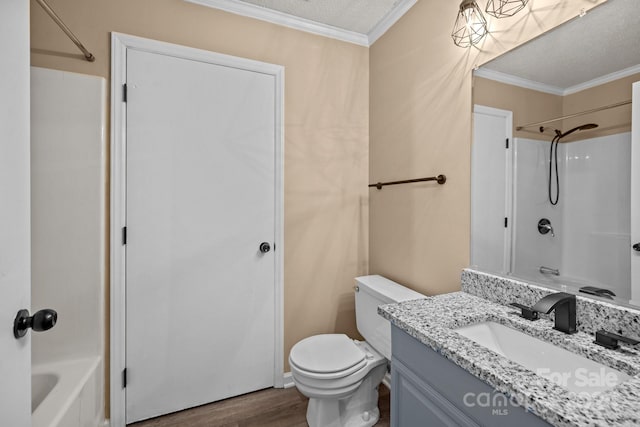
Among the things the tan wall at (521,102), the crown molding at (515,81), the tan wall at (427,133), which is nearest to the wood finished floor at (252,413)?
the tan wall at (427,133)

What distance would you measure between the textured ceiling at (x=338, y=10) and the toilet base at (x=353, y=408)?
7.07 feet

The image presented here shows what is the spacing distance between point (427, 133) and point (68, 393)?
2145 mm

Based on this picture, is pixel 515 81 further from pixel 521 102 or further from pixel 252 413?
pixel 252 413

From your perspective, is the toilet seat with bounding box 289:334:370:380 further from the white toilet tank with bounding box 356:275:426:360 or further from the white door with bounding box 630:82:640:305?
the white door with bounding box 630:82:640:305

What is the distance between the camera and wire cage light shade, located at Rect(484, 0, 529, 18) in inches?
46.2

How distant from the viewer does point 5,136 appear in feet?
2.36

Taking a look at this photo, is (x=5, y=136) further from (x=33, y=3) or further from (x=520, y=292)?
(x=520, y=292)

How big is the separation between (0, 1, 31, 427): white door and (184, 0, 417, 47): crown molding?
1268 millimetres

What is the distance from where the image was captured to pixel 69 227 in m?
1.53

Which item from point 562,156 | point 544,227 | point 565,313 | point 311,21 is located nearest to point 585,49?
point 562,156

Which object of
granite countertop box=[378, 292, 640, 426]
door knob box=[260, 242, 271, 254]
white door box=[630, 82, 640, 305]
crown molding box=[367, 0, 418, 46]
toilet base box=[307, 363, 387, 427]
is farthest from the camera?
door knob box=[260, 242, 271, 254]

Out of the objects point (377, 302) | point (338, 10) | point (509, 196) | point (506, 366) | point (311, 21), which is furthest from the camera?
point (311, 21)

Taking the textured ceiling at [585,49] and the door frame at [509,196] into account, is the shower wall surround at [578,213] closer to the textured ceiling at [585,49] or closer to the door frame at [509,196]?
the door frame at [509,196]

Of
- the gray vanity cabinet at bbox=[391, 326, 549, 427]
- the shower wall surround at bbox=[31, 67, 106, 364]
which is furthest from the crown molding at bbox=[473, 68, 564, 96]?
the shower wall surround at bbox=[31, 67, 106, 364]
